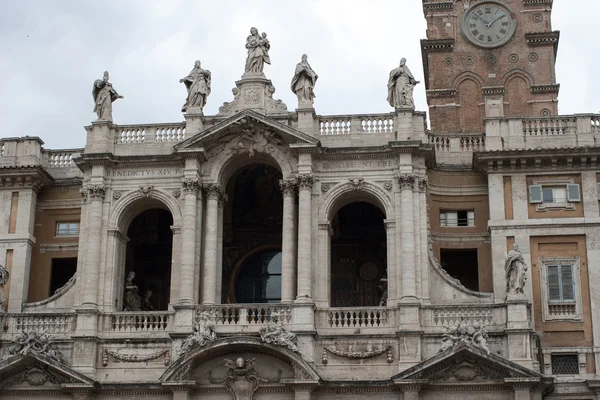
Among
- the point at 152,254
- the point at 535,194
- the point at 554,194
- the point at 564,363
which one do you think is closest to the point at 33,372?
the point at 152,254

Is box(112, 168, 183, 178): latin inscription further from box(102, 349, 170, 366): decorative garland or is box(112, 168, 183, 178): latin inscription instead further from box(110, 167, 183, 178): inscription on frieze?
box(102, 349, 170, 366): decorative garland

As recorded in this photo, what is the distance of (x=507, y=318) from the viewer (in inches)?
1353

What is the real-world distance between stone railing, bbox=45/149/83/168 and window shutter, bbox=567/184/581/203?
17.2 metres

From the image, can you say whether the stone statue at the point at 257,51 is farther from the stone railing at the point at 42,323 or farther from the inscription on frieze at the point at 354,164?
the stone railing at the point at 42,323

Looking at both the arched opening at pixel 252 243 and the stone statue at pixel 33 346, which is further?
the arched opening at pixel 252 243

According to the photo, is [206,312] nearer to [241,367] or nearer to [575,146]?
[241,367]

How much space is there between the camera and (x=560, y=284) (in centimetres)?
3603

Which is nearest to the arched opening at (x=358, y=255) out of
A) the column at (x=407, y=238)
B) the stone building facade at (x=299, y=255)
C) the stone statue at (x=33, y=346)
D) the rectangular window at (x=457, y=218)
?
the stone building facade at (x=299, y=255)

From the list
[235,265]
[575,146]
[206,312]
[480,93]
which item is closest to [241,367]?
[206,312]

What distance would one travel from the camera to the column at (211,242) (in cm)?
3609

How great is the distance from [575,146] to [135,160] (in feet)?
48.7

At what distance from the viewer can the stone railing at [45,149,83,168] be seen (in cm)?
4047

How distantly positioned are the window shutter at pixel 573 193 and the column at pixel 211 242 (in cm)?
1159

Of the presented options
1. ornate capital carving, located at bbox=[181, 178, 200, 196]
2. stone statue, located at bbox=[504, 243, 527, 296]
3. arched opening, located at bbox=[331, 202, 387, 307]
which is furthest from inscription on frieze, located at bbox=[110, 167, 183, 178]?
stone statue, located at bbox=[504, 243, 527, 296]
